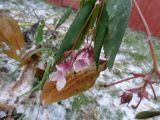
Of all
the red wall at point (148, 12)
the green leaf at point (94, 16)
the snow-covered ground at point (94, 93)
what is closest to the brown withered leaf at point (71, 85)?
the snow-covered ground at point (94, 93)

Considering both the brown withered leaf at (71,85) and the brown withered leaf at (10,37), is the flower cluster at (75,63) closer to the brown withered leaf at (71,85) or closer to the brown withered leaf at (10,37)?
the brown withered leaf at (71,85)

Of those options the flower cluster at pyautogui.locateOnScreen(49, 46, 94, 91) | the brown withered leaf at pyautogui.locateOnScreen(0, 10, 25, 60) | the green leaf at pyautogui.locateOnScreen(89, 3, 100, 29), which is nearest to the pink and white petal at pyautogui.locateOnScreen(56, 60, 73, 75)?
the flower cluster at pyautogui.locateOnScreen(49, 46, 94, 91)

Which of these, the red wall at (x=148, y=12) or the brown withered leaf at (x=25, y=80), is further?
the red wall at (x=148, y=12)

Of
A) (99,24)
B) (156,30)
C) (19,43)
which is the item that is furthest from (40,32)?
(156,30)

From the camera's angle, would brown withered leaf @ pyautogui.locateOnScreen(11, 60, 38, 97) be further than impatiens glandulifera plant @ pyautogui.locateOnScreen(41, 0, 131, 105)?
Yes

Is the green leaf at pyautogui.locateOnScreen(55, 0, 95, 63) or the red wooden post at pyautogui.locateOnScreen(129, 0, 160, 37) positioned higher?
the green leaf at pyautogui.locateOnScreen(55, 0, 95, 63)

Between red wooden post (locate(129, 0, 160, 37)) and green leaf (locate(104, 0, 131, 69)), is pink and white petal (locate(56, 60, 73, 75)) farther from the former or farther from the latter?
red wooden post (locate(129, 0, 160, 37))
